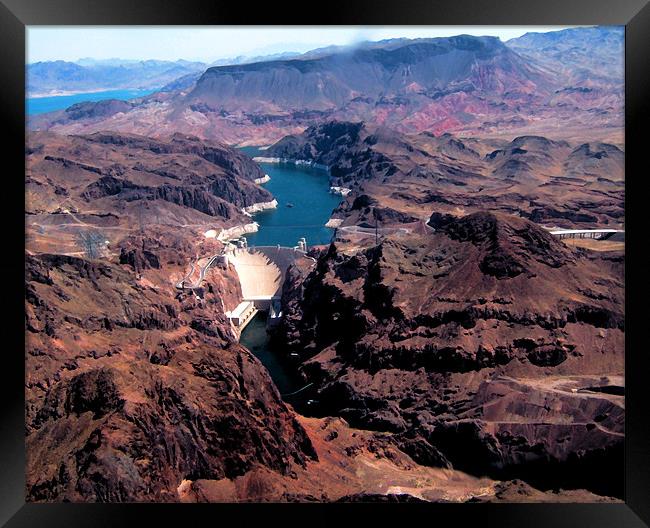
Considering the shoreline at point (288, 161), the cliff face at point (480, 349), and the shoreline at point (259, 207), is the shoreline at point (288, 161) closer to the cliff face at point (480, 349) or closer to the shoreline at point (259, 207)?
the shoreline at point (259, 207)

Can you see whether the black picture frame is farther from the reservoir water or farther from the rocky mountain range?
the rocky mountain range

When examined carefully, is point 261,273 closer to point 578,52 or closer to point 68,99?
point 68,99

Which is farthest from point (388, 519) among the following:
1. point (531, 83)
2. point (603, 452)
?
point (531, 83)

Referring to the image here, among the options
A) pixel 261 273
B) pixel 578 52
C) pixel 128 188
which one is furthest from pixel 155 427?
pixel 578 52

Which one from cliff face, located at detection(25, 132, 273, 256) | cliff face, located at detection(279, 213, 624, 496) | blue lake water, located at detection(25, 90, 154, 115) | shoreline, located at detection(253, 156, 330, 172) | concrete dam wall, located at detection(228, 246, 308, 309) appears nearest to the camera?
cliff face, located at detection(279, 213, 624, 496)

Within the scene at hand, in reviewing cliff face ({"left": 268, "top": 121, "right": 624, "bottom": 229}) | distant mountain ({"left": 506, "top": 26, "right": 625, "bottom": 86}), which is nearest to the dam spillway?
cliff face ({"left": 268, "top": 121, "right": 624, "bottom": 229})

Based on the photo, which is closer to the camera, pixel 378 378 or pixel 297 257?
pixel 378 378
